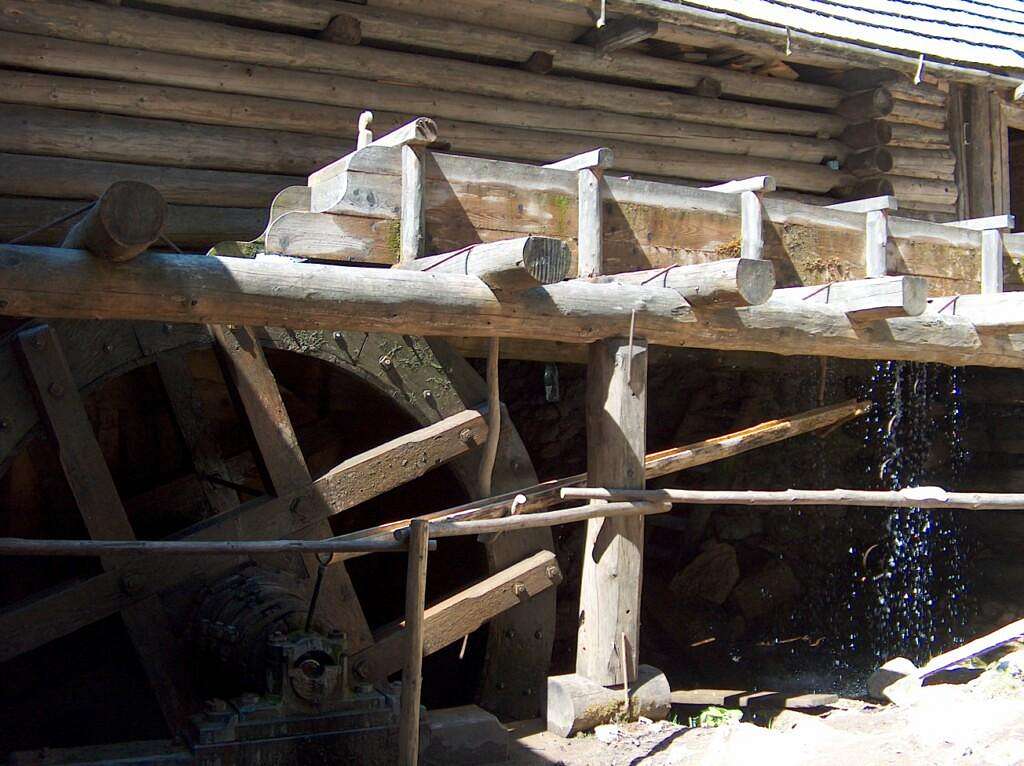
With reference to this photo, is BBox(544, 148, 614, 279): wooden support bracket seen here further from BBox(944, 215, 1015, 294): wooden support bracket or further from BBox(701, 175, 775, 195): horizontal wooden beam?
BBox(944, 215, 1015, 294): wooden support bracket

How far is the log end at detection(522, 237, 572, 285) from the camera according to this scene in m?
4.30

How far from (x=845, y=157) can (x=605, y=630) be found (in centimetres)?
443

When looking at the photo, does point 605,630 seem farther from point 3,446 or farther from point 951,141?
point 951,141

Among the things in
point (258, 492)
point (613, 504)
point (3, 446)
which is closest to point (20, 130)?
point (3, 446)

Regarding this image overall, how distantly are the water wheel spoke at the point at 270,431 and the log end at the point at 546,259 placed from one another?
190 centimetres

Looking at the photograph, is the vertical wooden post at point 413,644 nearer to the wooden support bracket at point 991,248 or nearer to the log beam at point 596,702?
the log beam at point 596,702

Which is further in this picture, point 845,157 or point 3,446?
point 845,157

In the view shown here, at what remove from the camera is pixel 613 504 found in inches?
204

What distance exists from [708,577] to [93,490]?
5.40 meters

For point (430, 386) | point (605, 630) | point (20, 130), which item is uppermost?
point (20, 130)

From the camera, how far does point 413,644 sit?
4.08 metres

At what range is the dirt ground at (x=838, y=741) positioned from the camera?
15.0ft


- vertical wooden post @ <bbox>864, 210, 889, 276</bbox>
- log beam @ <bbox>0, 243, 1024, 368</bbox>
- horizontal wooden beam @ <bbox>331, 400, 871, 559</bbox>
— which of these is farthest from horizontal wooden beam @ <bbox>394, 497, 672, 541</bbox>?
vertical wooden post @ <bbox>864, 210, 889, 276</bbox>

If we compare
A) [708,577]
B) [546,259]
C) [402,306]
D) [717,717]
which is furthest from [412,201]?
[708,577]
